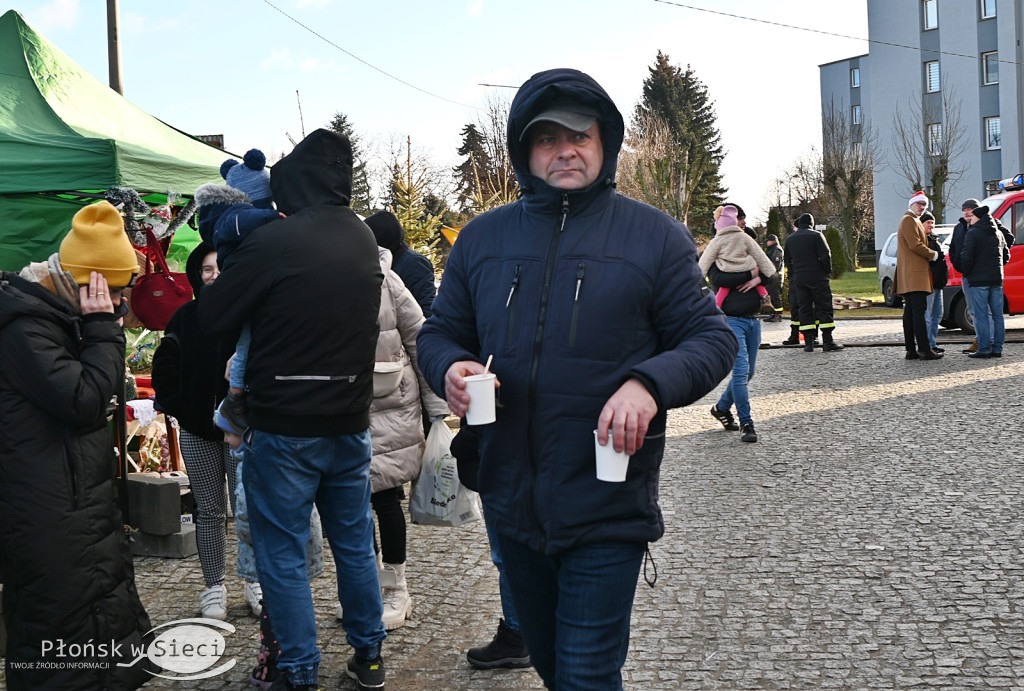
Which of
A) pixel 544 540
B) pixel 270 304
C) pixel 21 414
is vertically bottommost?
pixel 544 540

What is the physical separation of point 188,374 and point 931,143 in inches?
1806

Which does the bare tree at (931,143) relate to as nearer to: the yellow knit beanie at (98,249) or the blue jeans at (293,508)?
the blue jeans at (293,508)

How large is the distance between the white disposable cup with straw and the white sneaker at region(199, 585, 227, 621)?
2871 millimetres

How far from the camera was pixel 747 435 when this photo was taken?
879cm

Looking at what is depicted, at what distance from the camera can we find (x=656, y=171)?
42688mm

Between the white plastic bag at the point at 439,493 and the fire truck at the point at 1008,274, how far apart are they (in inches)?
516

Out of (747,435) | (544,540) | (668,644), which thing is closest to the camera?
(544,540)

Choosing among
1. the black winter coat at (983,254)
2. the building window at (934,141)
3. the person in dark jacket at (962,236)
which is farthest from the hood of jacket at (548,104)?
the building window at (934,141)

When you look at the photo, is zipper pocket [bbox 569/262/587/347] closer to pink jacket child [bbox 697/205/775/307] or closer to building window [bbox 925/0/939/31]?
pink jacket child [bbox 697/205/775/307]

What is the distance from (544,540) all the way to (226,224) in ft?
6.22

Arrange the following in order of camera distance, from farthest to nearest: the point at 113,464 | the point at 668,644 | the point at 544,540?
the point at 668,644 < the point at 113,464 < the point at 544,540

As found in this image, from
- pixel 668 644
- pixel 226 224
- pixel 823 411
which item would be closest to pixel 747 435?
pixel 823 411

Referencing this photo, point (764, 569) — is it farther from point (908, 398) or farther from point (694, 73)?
point (694, 73)

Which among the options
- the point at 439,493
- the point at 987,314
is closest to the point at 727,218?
the point at 439,493
